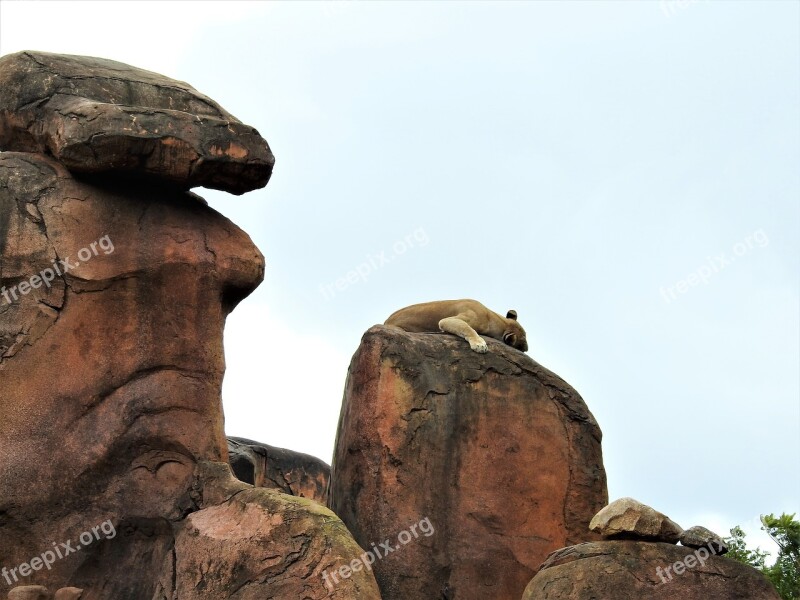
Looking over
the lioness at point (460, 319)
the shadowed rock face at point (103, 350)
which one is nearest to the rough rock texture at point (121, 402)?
the shadowed rock face at point (103, 350)

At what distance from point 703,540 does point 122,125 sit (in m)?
5.69

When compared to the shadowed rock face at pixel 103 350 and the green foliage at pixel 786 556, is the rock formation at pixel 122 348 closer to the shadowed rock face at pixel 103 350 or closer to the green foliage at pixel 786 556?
the shadowed rock face at pixel 103 350

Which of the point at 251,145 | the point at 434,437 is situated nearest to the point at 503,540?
the point at 434,437

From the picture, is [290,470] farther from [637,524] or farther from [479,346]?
[637,524]

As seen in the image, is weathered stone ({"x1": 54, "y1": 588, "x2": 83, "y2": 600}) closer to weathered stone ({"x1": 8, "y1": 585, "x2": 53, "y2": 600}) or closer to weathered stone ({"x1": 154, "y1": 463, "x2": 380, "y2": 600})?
weathered stone ({"x1": 8, "y1": 585, "x2": 53, "y2": 600})

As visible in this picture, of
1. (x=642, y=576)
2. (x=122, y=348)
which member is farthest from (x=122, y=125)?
(x=642, y=576)

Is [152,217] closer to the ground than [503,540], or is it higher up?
higher up

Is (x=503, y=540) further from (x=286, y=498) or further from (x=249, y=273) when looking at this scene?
(x=249, y=273)

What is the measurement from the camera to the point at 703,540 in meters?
10.6

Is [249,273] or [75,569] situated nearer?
[75,569]

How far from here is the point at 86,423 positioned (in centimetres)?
1143

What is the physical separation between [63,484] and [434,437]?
3246mm

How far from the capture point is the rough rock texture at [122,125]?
38.3ft

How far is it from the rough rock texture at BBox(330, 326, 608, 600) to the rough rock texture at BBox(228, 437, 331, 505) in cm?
389
